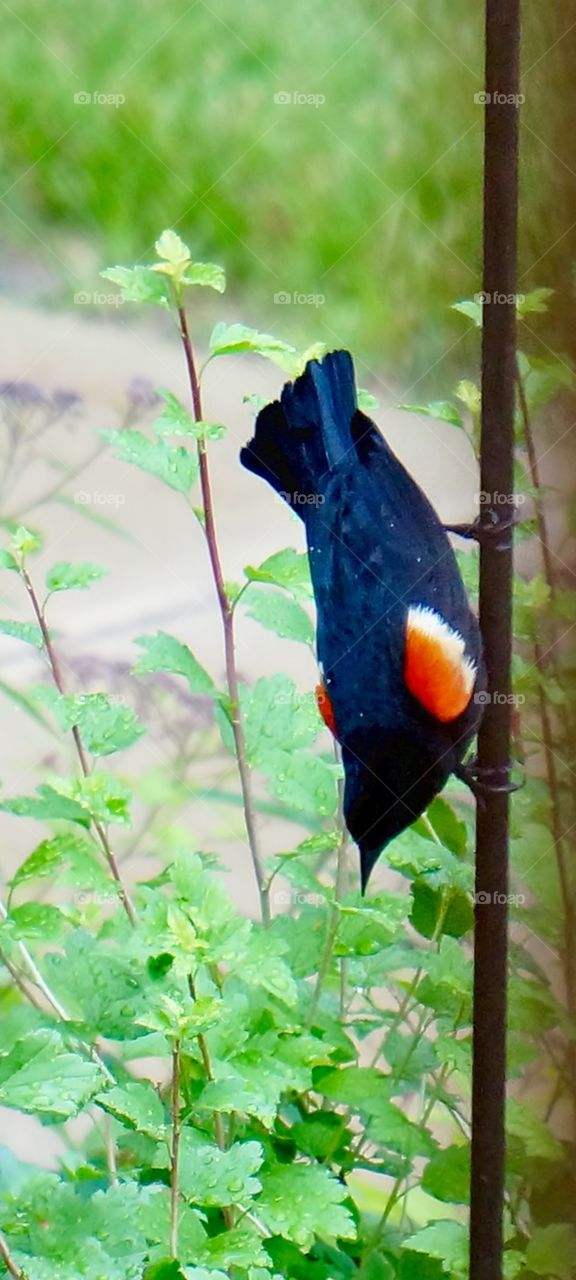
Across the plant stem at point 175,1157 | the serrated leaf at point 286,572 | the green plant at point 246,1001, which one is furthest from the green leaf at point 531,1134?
the serrated leaf at point 286,572

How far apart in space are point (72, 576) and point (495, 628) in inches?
9.4

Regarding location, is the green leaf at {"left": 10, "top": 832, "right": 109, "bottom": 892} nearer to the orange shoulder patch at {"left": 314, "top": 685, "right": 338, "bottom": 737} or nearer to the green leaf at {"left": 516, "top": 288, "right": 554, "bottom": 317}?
the orange shoulder patch at {"left": 314, "top": 685, "right": 338, "bottom": 737}

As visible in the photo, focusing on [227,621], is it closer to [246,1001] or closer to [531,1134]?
[246,1001]

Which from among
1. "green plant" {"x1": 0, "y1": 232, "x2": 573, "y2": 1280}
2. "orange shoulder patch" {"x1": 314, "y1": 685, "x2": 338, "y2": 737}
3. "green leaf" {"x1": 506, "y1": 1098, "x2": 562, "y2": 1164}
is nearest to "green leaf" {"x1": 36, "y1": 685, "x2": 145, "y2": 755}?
"green plant" {"x1": 0, "y1": 232, "x2": 573, "y2": 1280}

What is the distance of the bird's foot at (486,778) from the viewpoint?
1.90 ft

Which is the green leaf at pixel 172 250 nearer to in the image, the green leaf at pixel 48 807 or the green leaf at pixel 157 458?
the green leaf at pixel 157 458

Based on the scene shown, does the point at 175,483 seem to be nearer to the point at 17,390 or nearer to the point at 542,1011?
the point at 17,390

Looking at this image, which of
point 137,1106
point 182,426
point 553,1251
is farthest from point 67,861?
point 553,1251

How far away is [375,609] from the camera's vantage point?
0.61 meters

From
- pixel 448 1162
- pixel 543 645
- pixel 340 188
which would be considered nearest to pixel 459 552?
pixel 543 645

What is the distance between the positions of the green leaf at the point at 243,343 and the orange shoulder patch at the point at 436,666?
147 millimetres

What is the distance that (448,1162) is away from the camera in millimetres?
681

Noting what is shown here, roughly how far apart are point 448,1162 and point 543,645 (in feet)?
0.99

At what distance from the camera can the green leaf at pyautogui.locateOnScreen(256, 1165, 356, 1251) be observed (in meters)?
0.57
